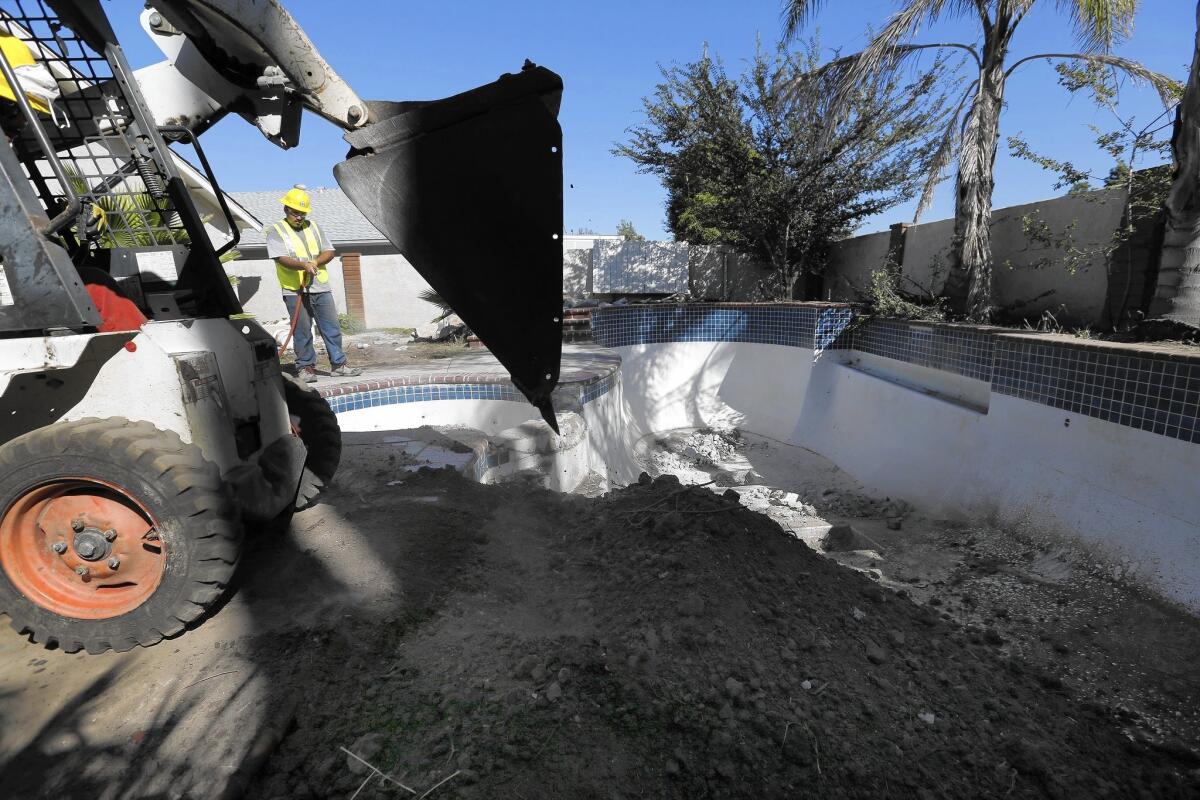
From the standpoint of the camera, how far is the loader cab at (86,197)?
222 centimetres

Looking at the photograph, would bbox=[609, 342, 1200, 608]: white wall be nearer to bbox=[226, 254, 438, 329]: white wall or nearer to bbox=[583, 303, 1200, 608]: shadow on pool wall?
bbox=[583, 303, 1200, 608]: shadow on pool wall

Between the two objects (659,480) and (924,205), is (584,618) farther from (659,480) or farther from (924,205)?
(924,205)

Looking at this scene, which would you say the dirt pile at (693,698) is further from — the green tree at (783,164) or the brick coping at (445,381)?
the green tree at (783,164)

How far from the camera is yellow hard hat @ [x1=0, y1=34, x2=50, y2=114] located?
2.38 meters

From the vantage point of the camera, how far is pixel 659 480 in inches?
158

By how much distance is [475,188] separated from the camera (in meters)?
2.32

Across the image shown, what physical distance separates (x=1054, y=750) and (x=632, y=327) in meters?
8.12

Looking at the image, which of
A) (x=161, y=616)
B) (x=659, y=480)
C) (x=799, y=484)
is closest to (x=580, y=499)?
(x=659, y=480)

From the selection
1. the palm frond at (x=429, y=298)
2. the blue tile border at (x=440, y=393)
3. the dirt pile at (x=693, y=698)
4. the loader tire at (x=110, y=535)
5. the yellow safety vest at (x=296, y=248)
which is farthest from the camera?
the palm frond at (x=429, y=298)

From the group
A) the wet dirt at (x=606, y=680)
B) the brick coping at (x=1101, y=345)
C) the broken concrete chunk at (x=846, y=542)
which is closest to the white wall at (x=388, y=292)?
the brick coping at (x=1101, y=345)

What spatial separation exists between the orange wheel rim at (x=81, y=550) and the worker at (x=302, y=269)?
4120 millimetres

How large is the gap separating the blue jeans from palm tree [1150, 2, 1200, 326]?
7634 millimetres

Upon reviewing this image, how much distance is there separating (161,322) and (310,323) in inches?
176

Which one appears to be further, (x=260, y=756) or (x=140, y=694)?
(x=140, y=694)
